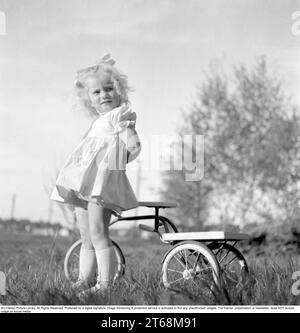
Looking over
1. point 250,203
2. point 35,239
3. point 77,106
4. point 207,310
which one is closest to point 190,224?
point 250,203

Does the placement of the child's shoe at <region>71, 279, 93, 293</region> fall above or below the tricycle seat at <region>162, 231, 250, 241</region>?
below

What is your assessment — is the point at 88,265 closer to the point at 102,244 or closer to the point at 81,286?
the point at 81,286

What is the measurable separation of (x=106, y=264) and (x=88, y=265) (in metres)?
0.22

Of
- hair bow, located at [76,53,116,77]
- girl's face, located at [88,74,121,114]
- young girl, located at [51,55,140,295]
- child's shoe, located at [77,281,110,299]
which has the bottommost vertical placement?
child's shoe, located at [77,281,110,299]

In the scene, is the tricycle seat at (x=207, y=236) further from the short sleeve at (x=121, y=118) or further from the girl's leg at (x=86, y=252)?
the short sleeve at (x=121, y=118)

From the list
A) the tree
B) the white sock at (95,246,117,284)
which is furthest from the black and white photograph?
the tree

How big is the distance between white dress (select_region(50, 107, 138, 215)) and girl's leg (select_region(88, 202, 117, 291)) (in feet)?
0.14

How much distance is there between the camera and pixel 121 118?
7.52 ft

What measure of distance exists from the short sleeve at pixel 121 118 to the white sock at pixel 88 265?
0.53 m

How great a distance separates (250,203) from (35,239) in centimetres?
235

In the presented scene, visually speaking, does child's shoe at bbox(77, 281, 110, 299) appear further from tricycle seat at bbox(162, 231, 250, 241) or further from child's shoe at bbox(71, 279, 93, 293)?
tricycle seat at bbox(162, 231, 250, 241)

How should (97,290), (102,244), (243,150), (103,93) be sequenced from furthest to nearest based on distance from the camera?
(243,150), (103,93), (102,244), (97,290)

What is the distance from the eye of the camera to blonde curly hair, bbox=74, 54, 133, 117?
2.44m

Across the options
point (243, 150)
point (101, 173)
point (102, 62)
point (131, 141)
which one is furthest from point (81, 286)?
point (243, 150)
